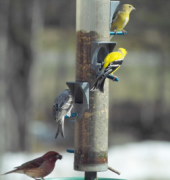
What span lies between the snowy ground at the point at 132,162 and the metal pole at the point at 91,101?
6.00 m

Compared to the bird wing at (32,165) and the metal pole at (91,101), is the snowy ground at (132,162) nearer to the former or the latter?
the bird wing at (32,165)

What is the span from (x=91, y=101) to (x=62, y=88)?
1317 cm

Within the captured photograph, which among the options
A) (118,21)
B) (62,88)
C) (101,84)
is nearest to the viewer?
(101,84)

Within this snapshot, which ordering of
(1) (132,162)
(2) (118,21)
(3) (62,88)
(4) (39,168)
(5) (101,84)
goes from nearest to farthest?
(5) (101,84)
(4) (39,168)
(2) (118,21)
(1) (132,162)
(3) (62,88)

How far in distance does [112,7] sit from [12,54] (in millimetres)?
5875

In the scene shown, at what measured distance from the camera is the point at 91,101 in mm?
5812

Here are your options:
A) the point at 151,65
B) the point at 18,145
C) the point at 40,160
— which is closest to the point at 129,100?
the point at 151,65

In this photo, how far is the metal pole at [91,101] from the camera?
5762mm

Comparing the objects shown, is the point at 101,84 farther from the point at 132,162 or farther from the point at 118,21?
the point at 132,162

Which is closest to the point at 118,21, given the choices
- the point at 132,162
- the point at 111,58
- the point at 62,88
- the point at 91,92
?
the point at 111,58

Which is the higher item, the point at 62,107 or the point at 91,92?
the point at 91,92

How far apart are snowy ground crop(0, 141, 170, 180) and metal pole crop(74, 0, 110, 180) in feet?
19.7

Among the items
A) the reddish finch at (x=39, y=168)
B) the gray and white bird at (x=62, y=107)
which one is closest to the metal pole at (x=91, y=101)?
the gray and white bird at (x=62, y=107)

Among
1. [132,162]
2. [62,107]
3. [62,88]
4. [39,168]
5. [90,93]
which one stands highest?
[90,93]
